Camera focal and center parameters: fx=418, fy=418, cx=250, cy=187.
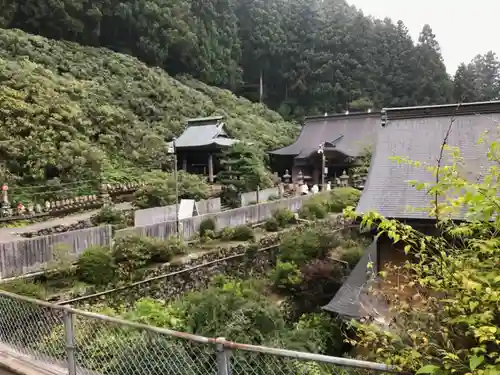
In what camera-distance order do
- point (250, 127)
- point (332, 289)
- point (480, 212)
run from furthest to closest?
point (250, 127)
point (332, 289)
point (480, 212)

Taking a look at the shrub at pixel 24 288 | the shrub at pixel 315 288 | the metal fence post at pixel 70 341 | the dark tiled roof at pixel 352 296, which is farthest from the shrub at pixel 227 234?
the metal fence post at pixel 70 341

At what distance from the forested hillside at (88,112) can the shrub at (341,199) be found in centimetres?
1115

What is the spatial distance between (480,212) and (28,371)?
4.09m

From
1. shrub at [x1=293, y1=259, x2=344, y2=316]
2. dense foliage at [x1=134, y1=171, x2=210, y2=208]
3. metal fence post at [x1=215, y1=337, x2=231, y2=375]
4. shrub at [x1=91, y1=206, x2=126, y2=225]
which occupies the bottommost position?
shrub at [x1=293, y1=259, x2=344, y2=316]

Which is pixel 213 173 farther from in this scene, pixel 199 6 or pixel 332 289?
pixel 199 6

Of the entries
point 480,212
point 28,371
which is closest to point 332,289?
point 28,371

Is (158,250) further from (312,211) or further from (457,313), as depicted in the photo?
(457,313)

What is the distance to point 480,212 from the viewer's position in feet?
7.29

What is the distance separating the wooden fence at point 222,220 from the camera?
1417cm

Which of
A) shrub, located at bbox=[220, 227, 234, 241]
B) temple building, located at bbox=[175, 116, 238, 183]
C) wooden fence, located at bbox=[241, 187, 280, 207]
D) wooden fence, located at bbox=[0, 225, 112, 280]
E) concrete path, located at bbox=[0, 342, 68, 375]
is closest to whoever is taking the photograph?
concrete path, located at bbox=[0, 342, 68, 375]

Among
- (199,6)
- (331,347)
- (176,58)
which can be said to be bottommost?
(331,347)

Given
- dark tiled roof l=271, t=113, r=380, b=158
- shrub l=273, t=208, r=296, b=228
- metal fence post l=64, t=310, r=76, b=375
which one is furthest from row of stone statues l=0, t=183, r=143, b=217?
dark tiled roof l=271, t=113, r=380, b=158

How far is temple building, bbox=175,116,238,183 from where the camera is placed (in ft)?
88.5

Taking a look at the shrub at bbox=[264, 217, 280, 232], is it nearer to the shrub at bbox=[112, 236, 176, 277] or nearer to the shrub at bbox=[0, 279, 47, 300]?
the shrub at bbox=[112, 236, 176, 277]
